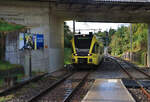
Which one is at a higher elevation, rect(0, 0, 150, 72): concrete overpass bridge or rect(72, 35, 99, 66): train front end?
rect(0, 0, 150, 72): concrete overpass bridge

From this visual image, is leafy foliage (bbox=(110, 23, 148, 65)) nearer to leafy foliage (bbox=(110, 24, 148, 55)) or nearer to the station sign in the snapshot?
leafy foliage (bbox=(110, 24, 148, 55))

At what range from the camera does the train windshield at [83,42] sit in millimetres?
18288

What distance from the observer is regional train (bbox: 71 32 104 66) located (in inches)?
699

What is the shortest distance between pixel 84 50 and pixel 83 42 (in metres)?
0.81

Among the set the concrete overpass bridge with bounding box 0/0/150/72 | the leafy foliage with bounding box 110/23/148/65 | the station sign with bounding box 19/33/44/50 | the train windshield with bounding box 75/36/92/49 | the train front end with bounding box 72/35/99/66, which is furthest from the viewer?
the leafy foliage with bounding box 110/23/148/65

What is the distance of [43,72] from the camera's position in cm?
1547

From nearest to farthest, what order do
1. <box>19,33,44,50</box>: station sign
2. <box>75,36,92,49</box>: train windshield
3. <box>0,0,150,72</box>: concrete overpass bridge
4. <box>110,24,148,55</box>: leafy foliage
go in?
<box>19,33,44,50</box>: station sign < <box>0,0,150,72</box>: concrete overpass bridge < <box>75,36,92,49</box>: train windshield < <box>110,24,148,55</box>: leafy foliage

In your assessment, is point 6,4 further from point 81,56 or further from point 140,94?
point 140,94

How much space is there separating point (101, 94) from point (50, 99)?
6.35 feet

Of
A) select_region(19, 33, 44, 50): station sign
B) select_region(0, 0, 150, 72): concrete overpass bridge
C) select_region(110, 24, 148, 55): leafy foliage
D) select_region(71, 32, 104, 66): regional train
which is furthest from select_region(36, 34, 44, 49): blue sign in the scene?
select_region(110, 24, 148, 55): leafy foliage

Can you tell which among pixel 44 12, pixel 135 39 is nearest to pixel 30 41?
pixel 44 12

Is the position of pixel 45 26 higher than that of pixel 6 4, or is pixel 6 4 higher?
pixel 6 4

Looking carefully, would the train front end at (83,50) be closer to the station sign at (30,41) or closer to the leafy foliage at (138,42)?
the station sign at (30,41)

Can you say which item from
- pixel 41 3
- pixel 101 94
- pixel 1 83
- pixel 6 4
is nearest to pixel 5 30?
pixel 6 4
